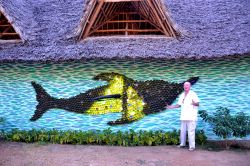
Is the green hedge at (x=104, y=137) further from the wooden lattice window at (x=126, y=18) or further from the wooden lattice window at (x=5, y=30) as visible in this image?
the wooden lattice window at (x=5, y=30)

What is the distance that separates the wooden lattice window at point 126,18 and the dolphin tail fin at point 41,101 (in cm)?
171

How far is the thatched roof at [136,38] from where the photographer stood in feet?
22.7

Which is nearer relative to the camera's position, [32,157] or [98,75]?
[32,157]

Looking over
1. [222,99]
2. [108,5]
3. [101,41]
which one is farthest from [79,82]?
[222,99]

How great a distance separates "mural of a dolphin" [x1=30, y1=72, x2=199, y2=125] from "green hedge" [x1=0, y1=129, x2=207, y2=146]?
1.58 feet

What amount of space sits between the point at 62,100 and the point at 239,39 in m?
4.60

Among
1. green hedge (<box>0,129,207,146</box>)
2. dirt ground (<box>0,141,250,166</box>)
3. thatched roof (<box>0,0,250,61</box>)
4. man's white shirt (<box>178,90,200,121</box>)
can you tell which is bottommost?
dirt ground (<box>0,141,250,166</box>)

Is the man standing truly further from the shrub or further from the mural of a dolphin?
the mural of a dolphin

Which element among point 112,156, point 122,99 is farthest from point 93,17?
point 112,156

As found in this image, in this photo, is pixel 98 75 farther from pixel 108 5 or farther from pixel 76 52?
pixel 108 5

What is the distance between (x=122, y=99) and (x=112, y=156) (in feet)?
6.03

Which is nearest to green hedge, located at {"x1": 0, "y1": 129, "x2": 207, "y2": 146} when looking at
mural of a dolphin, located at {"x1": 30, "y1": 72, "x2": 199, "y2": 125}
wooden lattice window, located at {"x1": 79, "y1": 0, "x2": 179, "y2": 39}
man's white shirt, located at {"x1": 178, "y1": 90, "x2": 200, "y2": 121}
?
mural of a dolphin, located at {"x1": 30, "y1": 72, "x2": 199, "y2": 125}

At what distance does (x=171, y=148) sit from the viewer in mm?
6406

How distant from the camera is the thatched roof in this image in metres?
6.91
